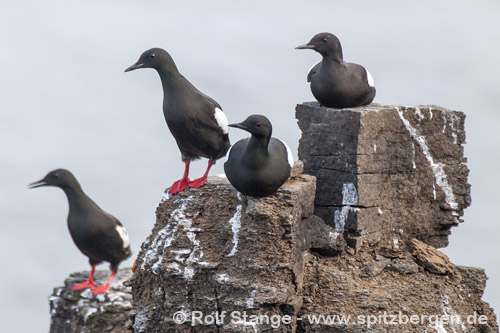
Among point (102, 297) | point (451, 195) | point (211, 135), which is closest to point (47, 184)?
point (102, 297)

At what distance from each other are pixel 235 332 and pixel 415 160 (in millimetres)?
3047

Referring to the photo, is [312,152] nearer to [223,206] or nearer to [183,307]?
[223,206]

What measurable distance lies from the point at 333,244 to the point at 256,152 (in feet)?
5.12

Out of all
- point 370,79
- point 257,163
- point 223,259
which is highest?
point 370,79

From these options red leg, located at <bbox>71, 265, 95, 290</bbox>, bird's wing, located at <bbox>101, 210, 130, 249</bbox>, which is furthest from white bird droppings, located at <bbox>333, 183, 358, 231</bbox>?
red leg, located at <bbox>71, 265, 95, 290</bbox>

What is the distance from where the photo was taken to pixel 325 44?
31.4 ft

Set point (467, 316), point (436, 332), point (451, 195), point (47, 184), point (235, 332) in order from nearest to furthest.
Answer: point (235, 332)
point (436, 332)
point (467, 316)
point (451, 195)
point (47, 184)

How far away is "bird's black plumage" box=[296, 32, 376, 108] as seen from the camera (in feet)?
31.4

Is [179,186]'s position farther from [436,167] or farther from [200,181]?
[436,167]

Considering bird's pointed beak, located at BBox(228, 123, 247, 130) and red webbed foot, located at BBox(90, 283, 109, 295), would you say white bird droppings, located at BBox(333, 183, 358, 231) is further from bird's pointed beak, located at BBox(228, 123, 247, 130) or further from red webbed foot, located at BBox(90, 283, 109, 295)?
red webbed foot, located at BBox(90, 283, 109, 295)

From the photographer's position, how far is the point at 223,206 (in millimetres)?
8664

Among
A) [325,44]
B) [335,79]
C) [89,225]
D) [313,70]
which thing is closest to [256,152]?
[335,79]

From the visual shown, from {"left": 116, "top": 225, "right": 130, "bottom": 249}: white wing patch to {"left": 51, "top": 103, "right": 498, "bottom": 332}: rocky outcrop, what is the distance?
7.85 ft

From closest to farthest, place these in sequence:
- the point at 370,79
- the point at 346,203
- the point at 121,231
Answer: the point at 346,203 → the point at 370,79 → the point at 121,231
